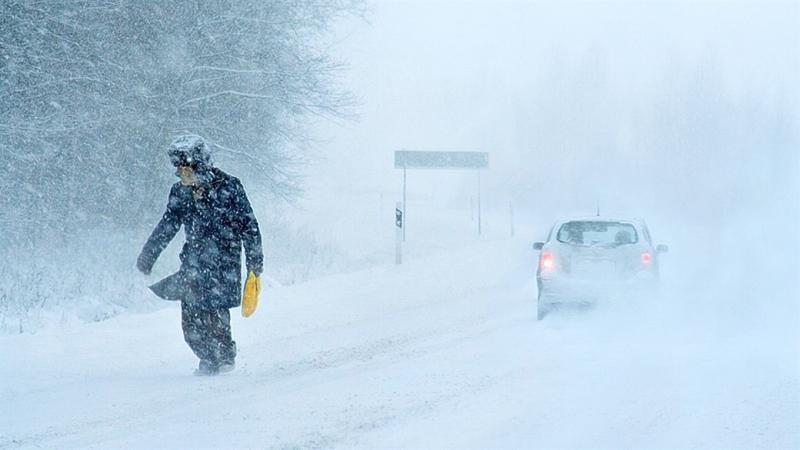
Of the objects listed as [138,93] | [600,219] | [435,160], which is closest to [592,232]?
[600,219]

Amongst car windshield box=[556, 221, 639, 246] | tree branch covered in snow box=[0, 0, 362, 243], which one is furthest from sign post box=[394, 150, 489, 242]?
car windshield box=[556, 221, 639, 246]

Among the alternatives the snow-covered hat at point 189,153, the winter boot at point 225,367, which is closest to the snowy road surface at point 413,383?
the winter boot at point 225,367

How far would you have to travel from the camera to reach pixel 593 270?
11.0 m

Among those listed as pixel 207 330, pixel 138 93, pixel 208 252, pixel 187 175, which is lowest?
pixel 207 330

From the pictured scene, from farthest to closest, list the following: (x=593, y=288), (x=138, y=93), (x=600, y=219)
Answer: (x=138, y=93), (x=600, y=219), (x=593, y=288)

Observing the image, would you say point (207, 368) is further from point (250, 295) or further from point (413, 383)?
point (413, 383)

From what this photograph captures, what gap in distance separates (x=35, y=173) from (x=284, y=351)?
20.9ft

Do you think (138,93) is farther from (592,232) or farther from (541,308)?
(592,232)

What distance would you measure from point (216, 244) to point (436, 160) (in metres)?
19.9

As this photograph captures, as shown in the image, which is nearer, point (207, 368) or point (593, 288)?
point (207, 368)

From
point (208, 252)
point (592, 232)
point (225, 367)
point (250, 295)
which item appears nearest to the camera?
point (250, 295)

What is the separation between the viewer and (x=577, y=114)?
6194cm

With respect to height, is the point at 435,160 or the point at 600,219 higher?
the point at 435,160

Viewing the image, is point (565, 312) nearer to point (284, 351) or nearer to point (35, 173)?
point (284, 351)
